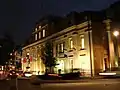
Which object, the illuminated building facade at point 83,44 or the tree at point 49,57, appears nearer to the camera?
the illuminated building facade at point 83,44

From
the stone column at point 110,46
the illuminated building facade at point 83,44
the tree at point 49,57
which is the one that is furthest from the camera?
the tree at point 49,57

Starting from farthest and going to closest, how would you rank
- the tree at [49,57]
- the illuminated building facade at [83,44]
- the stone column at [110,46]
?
1. the tree at [49,57]
2. the illuminated building facade at [83,44]
3. the stone column at [110,46]

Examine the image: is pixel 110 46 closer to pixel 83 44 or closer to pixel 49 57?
pixel 83 44

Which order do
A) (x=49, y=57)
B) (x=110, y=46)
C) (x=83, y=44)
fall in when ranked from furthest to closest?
(x=49, y=57)
(x=83, y=44)
(x=110, y=46)

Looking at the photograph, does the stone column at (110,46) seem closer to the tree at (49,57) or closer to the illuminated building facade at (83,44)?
the illuminated building facade at (83,44)

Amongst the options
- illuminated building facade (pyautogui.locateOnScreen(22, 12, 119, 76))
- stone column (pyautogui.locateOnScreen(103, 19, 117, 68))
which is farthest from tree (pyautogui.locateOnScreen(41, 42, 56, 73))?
stone column (pyautogui.locateOnScreen(103, 19, 117, 68))

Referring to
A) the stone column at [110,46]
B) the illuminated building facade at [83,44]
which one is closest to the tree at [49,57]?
the illuminated building facade at [83,44]

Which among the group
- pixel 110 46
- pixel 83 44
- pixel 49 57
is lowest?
pixel 49 57

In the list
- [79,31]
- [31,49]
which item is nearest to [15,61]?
[31,49]

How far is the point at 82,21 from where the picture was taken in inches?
2005

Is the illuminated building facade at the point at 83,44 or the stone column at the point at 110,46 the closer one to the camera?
the stone column at the point at 110,46

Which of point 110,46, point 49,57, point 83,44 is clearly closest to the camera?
point 110,46

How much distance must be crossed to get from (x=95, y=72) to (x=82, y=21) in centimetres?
944

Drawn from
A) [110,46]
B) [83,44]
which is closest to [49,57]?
[83,44]
